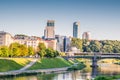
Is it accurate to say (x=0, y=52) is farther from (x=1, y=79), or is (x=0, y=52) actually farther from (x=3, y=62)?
(x=1, y=79)

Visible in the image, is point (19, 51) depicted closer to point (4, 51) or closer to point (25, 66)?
point (4, 51)

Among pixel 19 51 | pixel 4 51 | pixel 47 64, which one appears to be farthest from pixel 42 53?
pixel 4 51

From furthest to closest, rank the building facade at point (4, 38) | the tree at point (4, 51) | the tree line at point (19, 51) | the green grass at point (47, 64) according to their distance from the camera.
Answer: the building facade at point (4, 38) → the tree line at point (19, 51) → the tree at point (4, 51) → the green grass at point (47, 64)

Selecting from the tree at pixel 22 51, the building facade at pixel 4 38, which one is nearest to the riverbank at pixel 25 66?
the tree at pixel 22 51

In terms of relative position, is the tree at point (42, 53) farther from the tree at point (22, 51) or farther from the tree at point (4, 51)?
the tree at point (4, 51)

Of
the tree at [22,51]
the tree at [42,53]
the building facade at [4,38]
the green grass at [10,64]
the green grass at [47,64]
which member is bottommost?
the green grass at [47,64]

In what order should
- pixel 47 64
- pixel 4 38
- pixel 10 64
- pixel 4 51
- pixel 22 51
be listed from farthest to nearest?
pixel 4 38
pixel 22 51
pixel 47 64
pixel 4 51
pixel 10 64

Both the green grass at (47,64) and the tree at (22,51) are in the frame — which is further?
the tree at (22,51)

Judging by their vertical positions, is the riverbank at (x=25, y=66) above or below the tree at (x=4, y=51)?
below

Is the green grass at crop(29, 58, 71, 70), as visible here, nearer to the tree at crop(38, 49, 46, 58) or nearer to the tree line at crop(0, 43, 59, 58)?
the tree line at crop(0, 43, 59, 58)

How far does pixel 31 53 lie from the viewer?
14112 cm

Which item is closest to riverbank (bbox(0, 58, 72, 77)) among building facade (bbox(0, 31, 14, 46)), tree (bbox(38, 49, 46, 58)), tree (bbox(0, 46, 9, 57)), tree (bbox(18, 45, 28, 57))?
tree (bbox(0, 46, 9, 57))

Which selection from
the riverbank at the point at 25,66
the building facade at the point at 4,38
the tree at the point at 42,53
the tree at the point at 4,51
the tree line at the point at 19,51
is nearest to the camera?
the riverbank at the point at 25,66

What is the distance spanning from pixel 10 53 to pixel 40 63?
922 cm
